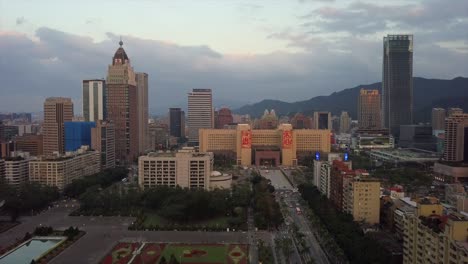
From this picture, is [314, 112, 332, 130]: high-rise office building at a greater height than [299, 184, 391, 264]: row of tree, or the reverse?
[314, 112, 332, 130]: high-rise office building

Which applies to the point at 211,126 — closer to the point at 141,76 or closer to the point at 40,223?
the point at 141,76

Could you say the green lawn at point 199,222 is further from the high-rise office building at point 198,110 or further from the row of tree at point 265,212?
the high-rise office building at point 198,110

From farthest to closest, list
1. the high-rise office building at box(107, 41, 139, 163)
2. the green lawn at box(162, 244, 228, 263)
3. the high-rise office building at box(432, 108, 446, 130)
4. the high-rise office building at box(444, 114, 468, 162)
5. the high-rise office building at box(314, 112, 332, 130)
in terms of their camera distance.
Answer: the high-rise office building at box(314, 112, 332, 130) → the high-rise office building at box(432, 108, 446, 130) → the high-rise office building at box(107, 41, 139, 163) → the high-rise office building at box(444, 114, 468, 162) → the green lawn at box(162, 244, 228, 263)

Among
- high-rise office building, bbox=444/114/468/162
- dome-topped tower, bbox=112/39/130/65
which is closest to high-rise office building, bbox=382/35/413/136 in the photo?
high-rise office building, bbox=444/114/468/162

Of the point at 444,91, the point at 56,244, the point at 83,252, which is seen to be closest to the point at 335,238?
the point at 83,252

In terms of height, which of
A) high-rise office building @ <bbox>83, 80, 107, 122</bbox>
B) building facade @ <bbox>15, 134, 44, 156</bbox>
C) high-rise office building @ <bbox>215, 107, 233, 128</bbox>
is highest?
high-rise office building @ <bbox>83, 80, 107, 122</bbox>

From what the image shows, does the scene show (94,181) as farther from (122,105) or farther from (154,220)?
(122,105)

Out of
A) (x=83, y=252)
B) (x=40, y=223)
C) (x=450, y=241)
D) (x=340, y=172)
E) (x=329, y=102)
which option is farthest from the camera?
(x=329, y=102)

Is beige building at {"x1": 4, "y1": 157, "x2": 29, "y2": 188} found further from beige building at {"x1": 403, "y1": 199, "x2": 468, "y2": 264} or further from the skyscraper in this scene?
the skyscraper
